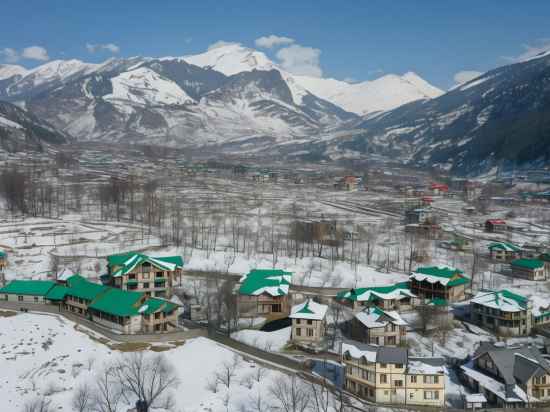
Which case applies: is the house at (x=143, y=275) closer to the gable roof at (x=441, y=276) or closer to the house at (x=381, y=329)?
the house at (x=381, y=329)

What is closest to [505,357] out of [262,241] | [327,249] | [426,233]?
Result: [327,249]

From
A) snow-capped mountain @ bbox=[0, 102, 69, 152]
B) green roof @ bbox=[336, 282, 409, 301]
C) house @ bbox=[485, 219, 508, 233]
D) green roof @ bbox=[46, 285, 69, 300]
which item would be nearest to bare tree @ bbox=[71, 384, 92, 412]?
green roof @ bbox=[46, 285, 69, 300]

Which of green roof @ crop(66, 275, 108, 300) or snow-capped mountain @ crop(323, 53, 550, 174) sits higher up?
snow-capped mountain @ crop(323, 53, 550, 174)

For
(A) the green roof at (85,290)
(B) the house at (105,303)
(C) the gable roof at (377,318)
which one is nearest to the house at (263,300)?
(B) the house at (105,303)

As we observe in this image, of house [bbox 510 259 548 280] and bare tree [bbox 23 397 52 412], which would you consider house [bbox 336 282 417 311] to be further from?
bare tree [bbox 23 397 52 412]

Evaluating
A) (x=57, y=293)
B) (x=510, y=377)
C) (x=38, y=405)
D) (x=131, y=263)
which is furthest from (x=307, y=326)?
(x=57, y=293)

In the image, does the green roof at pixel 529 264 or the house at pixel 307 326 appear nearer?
the house at pixel 307 326
